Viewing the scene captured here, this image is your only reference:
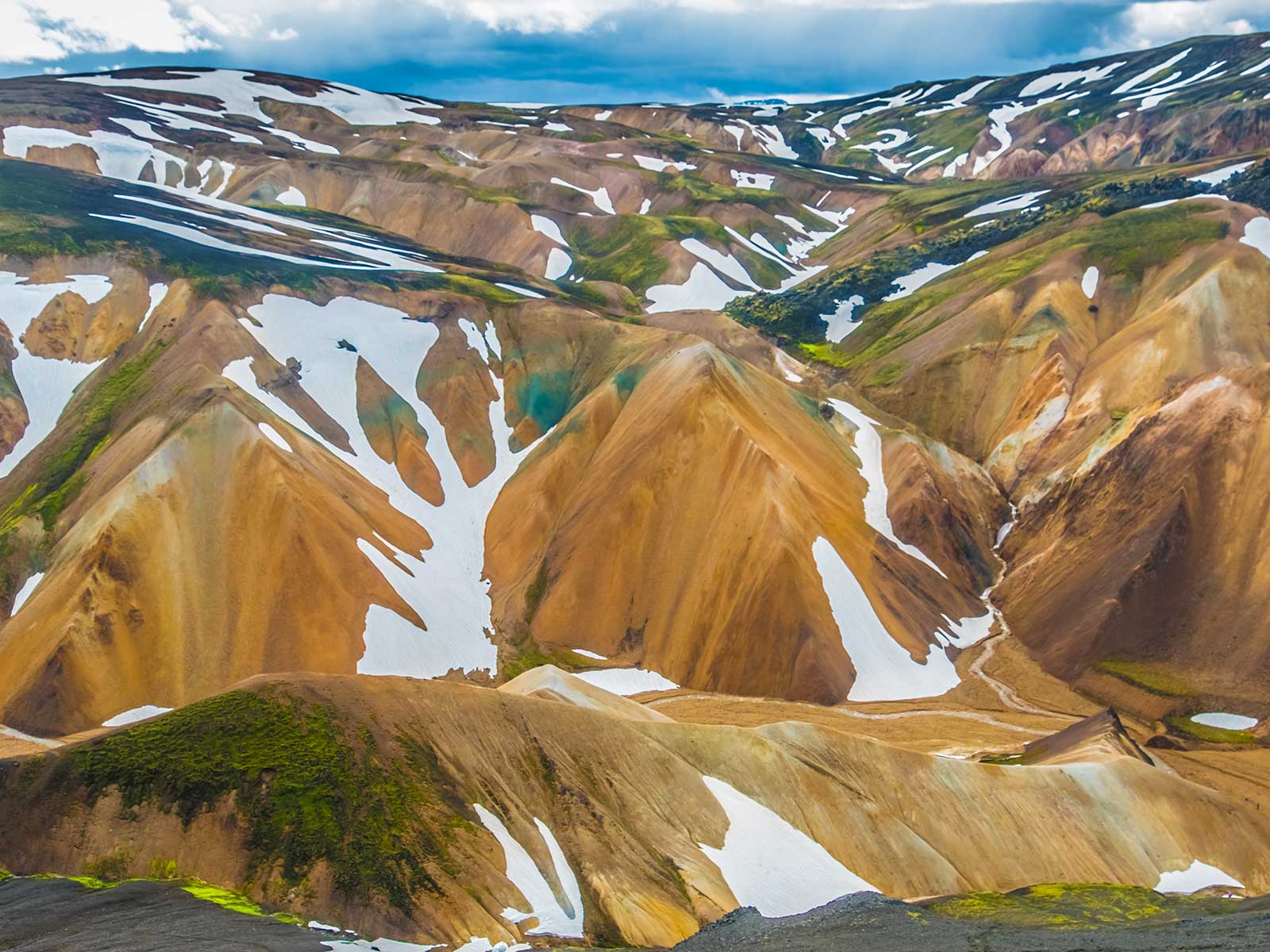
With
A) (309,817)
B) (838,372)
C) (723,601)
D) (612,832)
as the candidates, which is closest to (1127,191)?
(838,372)

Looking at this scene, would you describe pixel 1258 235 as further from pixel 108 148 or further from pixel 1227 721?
pixel 108 148

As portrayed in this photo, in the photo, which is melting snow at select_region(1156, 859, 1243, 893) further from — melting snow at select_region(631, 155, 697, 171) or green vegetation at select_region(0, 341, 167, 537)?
melting snow at select_region(631, 155, 697, 171)

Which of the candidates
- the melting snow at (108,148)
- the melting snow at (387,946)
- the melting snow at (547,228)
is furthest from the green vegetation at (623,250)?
the melting snow at (387,946)

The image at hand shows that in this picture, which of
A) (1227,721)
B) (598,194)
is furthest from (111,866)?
(598,194)

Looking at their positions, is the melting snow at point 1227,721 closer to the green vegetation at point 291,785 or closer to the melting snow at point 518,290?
the green vegetation at point 291,785

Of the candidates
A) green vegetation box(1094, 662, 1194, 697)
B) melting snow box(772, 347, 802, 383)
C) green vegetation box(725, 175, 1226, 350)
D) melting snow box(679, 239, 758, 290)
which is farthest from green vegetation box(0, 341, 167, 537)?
melting snow box(679, 239, 758, 290)

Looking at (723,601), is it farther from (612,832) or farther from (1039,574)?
(612,832)
